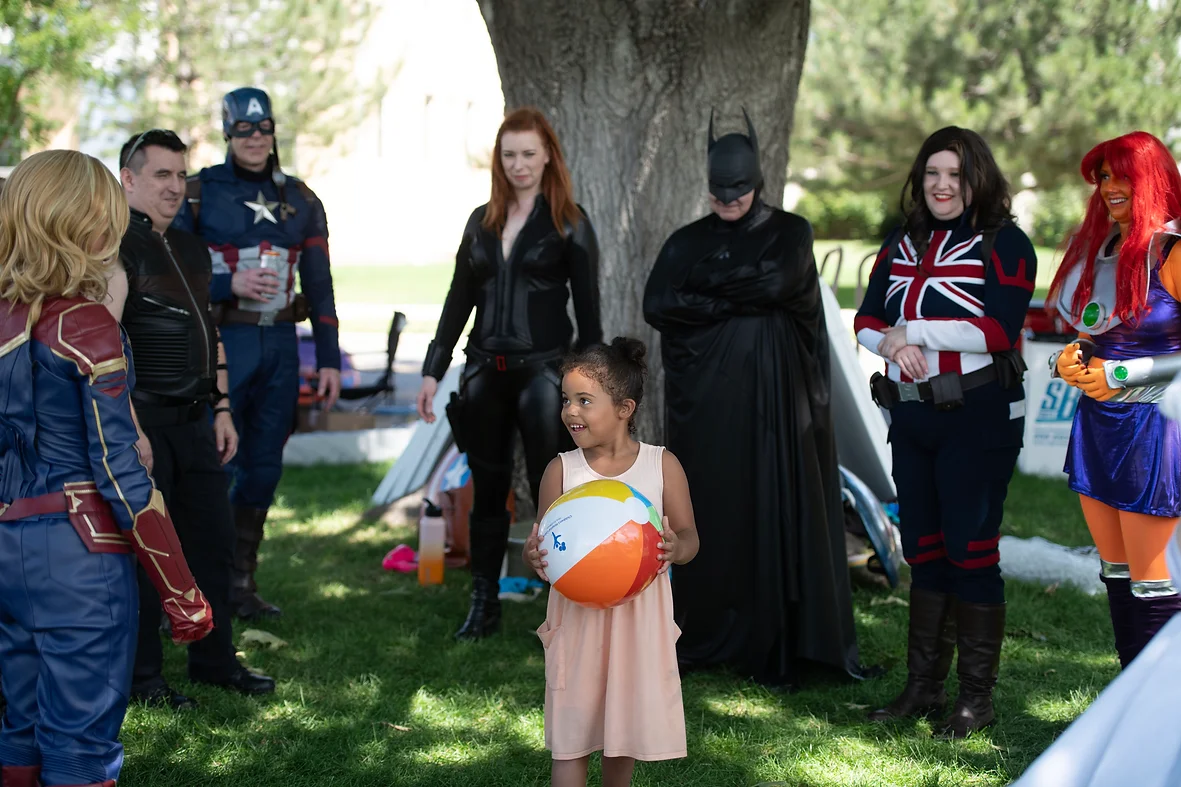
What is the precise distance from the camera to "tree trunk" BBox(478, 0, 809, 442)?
253 inches

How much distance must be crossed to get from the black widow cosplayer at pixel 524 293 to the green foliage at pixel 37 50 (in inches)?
446

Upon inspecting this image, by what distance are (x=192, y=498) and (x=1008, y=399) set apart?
293cm

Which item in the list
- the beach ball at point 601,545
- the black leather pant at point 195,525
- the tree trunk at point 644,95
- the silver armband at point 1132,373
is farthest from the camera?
the tree trunk at point 644,95

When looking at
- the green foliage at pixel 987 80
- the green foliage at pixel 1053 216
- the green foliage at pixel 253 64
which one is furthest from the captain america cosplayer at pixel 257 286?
the green foliage at pixel 1053 216

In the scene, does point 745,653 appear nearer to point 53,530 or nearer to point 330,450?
point 53,530

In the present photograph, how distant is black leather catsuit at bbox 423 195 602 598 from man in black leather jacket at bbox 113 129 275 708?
1091mm

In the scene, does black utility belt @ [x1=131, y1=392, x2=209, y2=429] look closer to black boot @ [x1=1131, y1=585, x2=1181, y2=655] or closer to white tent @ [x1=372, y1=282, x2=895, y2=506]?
white tent @ [x1=372, y1=282, x2=895, y2=506]

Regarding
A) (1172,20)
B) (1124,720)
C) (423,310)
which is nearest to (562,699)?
(1124,720)

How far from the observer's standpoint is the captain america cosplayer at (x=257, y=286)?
5.57m

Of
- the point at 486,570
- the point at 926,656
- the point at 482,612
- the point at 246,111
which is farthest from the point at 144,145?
the point at 926,656

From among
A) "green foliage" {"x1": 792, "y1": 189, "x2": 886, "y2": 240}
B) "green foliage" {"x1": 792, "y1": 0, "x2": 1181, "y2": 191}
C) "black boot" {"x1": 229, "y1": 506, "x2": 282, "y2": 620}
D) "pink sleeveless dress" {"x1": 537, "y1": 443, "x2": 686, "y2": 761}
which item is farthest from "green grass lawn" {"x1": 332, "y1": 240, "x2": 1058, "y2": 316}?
"pink sleeveless dress" {"x1": 537, "y1": 443, "x2": 686, "y2": 761}

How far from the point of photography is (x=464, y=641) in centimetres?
555

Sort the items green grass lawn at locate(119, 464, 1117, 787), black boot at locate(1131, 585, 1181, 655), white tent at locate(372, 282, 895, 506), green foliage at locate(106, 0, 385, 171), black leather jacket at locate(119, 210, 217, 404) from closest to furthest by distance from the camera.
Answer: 1. black boot at locate(1131, 585, 1181, 655)
2. green grass lawn at locate(119, 464, 1117, 787)
3. black leather jacket at locate(119, 210, 217, 404)
4. white tent at locate(372, 282, 895, 506)
5. green foliage at locate(106, 0, 385, 171)

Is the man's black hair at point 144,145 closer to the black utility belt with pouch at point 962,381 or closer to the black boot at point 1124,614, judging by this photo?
the black utility belt with pouch at point 962,381
